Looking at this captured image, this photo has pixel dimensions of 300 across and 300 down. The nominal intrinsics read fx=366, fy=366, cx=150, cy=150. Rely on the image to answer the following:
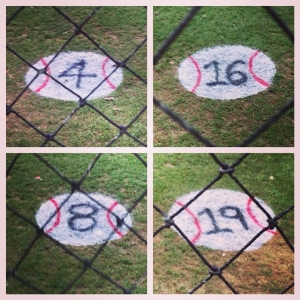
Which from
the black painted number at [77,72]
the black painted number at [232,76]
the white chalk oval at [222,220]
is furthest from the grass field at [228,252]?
the black painted number at [77,72]

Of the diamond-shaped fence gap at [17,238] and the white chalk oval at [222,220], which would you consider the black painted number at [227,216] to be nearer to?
the white chalk oval at [222,220]

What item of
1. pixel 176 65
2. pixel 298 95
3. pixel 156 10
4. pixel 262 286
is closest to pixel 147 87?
pixel 176 65

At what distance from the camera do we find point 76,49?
1.25 m

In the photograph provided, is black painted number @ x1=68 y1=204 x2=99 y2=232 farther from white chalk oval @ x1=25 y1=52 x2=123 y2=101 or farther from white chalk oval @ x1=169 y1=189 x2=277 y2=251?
white chalk oval @ x1=25 y1=52 x2=123 y2=101

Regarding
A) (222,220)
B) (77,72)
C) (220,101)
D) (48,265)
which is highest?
(77,72)

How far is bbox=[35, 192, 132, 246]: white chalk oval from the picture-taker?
123cm

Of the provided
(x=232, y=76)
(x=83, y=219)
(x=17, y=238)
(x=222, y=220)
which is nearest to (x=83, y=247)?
(x=83, y=219)

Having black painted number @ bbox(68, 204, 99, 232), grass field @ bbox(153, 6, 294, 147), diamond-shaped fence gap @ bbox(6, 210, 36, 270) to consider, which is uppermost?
grass field @ bbox(153, 6, 294, 147)

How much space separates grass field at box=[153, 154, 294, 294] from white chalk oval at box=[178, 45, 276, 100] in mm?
223

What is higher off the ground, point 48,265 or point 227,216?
point 227,216

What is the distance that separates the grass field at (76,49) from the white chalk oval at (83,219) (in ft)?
0.65

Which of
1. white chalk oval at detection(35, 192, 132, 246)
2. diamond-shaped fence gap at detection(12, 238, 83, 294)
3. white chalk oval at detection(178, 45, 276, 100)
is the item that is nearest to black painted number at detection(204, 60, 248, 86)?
white chalk oval at detection(178, 45, 276, 100)

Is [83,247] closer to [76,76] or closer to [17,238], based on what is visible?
[17,238]

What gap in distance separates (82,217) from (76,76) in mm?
477
